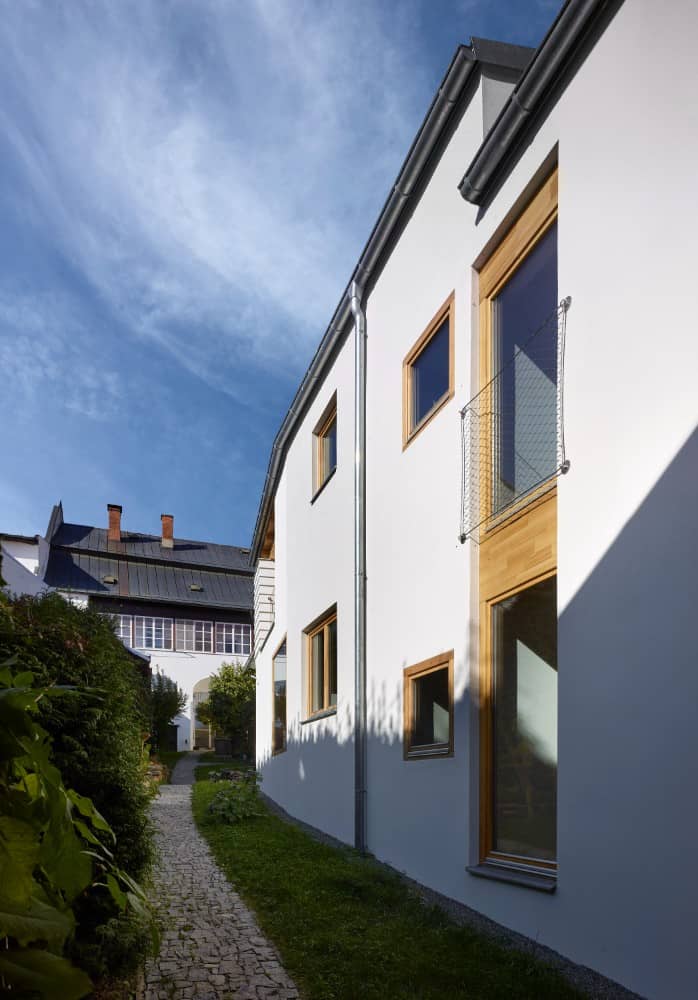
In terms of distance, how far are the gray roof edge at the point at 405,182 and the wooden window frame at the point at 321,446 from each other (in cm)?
58

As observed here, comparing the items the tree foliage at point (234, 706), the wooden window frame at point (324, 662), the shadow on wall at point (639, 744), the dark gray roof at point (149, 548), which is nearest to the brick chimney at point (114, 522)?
the dark gray roof at point (149, 548)

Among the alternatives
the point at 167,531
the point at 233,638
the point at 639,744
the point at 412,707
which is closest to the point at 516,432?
the point at 639,744

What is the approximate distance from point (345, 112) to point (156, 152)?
2890mm

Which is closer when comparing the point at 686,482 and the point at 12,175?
the point at 686,482

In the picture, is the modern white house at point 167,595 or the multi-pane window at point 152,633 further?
the multi-pane window at point 152,633

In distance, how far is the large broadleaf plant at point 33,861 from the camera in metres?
0.69

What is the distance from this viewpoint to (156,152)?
13.4 metres

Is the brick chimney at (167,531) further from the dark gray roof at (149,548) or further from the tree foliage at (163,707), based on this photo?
the tree foliage at (163,707)

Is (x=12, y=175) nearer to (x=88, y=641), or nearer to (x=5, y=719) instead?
(x=88, y=641)

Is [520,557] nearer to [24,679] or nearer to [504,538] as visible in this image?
[504,538]

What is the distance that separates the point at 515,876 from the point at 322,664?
697cm

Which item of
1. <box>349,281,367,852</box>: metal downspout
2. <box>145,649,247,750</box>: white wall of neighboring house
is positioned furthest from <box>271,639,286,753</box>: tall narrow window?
<box>145,649,247,750</box>: white wall of neighboring house

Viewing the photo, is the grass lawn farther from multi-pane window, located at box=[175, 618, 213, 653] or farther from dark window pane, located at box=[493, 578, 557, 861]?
multi-pane window, located at box=[175, 618, 213, 653]

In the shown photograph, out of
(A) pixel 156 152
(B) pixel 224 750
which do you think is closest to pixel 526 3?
(A) pixel 156 152
